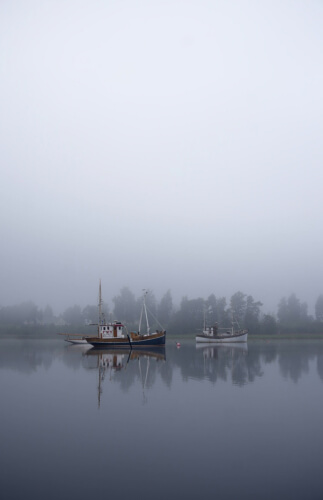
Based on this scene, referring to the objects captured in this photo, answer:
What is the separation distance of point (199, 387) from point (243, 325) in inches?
4195

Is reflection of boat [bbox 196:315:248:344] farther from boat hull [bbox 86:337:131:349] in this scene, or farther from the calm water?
the calm water

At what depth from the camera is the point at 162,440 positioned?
17.4 m

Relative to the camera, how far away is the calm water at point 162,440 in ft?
42.5

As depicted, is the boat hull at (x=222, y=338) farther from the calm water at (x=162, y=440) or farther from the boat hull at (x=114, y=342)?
the calm water at (x=162, y=440)

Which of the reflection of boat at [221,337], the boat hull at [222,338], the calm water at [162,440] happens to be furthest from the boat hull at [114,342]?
the calm water at [162,440]

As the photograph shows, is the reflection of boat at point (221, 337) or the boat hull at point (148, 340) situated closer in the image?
the boat hull at point (148, 340)

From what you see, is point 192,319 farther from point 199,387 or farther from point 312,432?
point 312,432

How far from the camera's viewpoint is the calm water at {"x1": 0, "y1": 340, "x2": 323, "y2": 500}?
510 inches

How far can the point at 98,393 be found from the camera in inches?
1107

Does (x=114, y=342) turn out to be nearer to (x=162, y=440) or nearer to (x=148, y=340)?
(x=148, y=340)

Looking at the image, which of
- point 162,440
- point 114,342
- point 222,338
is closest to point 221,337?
point 222,338

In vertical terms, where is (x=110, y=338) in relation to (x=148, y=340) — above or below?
above

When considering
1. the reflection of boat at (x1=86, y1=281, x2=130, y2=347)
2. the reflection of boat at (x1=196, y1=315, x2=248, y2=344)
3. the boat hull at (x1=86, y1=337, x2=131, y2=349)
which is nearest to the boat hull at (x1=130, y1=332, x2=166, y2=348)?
the reflection of boat at (x1=86, y1=281, x2=130, y2=347)

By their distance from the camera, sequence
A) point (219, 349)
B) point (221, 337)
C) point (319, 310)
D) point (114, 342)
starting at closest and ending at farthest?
point (114, 342) → point (219, 349) → point (221, 337) → point (319, 310)
